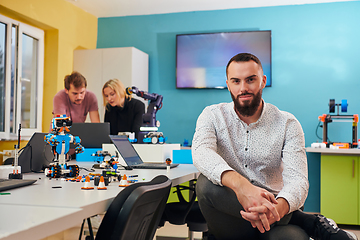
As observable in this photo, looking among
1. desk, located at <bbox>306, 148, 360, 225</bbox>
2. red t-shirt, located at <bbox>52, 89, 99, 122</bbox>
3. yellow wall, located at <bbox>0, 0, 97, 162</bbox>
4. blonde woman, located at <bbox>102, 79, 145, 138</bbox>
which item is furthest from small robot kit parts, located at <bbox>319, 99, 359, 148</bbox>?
yellow wall, located at <bbox>0, 0, 97, 162</bbox>

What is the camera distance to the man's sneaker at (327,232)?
109cm

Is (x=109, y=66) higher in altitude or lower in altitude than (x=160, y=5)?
lower

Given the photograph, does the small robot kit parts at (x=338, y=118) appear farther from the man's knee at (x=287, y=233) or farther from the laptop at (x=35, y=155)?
the laptop at (x=35, y=155)

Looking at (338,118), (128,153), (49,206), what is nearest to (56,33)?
(128,153)

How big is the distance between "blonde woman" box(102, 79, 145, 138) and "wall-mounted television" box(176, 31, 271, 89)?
29.8 inches

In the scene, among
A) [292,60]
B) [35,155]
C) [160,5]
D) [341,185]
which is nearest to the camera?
[35,155]

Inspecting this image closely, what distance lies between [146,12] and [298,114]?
2505mm

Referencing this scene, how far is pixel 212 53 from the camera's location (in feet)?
15.6

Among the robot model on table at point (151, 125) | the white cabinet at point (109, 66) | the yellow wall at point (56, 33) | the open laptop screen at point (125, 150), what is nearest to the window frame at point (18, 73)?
the yellow wall at point (56, 33)

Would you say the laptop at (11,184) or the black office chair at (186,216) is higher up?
the laptop at (11,184)

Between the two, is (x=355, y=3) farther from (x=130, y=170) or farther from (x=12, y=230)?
(x=12, y=230)

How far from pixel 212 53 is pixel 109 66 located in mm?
1391

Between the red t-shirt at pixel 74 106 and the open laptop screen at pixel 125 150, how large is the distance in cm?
269

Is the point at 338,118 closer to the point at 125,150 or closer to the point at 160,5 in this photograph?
the point at 160,5
